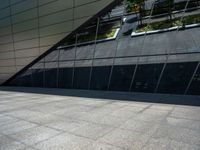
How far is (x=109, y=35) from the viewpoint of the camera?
17.7 metres

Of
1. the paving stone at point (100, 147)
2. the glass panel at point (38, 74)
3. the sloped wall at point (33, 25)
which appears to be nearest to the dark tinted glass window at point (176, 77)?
the sloped wall at point (33, 25)

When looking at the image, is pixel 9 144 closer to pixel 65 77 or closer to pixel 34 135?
pixel 34 135

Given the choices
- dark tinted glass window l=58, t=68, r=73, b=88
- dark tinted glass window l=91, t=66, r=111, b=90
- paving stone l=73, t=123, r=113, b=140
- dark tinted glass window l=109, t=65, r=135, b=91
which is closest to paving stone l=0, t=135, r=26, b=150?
paving stone l=73, t=123, r=113, b=140

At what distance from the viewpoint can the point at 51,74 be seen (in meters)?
20.3

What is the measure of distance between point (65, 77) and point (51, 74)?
1.91 metres

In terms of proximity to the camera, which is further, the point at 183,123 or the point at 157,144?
the point at 183,123

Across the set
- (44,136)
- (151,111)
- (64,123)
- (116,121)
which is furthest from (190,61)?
(44,136)

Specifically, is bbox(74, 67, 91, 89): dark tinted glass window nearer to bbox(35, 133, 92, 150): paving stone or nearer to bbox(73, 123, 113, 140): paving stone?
bbox(73, 123, 113, 140): paving stone

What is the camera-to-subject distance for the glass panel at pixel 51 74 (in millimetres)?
20047

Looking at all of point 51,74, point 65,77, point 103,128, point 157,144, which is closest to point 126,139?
point 157,144

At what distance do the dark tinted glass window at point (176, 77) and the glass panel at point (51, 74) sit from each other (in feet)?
34.4

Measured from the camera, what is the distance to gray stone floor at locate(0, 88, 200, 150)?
5352 millimetres

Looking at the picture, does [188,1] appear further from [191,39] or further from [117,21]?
[117,21]

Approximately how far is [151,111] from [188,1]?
10.7 metres
